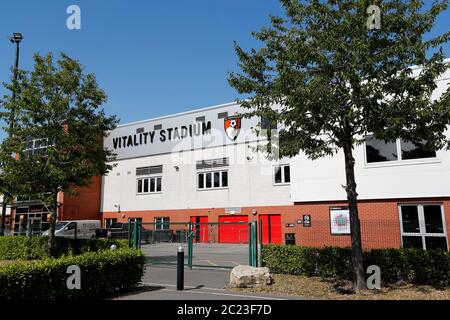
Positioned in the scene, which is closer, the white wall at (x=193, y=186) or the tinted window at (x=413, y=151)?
the tinted window at (x=413, y=151)

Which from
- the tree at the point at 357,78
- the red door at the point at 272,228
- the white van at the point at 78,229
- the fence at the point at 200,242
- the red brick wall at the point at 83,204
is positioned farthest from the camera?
the red brick wall at the point at 83,204

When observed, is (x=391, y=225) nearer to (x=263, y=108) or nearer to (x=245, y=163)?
(x=263, y=108)

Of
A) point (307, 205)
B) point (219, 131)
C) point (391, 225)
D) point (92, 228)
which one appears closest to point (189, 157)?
point (219, 131)

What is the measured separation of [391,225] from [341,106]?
9.16 metres

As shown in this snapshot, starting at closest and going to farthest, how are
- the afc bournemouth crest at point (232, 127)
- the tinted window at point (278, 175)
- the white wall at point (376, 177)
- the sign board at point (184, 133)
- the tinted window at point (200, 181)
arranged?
the white wall at point (376, 177) → the tinted window at point (278, 175) → the afc bournemouth crest at point (232, 127) → the sign board at point (184, 133) → the tinted window at point (200, 181)

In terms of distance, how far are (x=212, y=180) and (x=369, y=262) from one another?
22.7 metres

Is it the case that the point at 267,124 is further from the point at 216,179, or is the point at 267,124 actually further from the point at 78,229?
the point at 78,229

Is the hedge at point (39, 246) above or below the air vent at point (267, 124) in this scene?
below

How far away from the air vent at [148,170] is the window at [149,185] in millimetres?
538

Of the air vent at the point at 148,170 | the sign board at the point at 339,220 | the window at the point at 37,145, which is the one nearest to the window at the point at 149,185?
the air vent at the point at 148,170

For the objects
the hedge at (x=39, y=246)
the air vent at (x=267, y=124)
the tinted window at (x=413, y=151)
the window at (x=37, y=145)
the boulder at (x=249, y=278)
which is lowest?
the boulder at (x=249, y=278)

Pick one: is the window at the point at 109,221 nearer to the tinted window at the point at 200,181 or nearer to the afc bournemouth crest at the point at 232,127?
the tinted window at the point at 200,181

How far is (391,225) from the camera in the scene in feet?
54.7

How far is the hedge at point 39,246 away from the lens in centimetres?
1778
